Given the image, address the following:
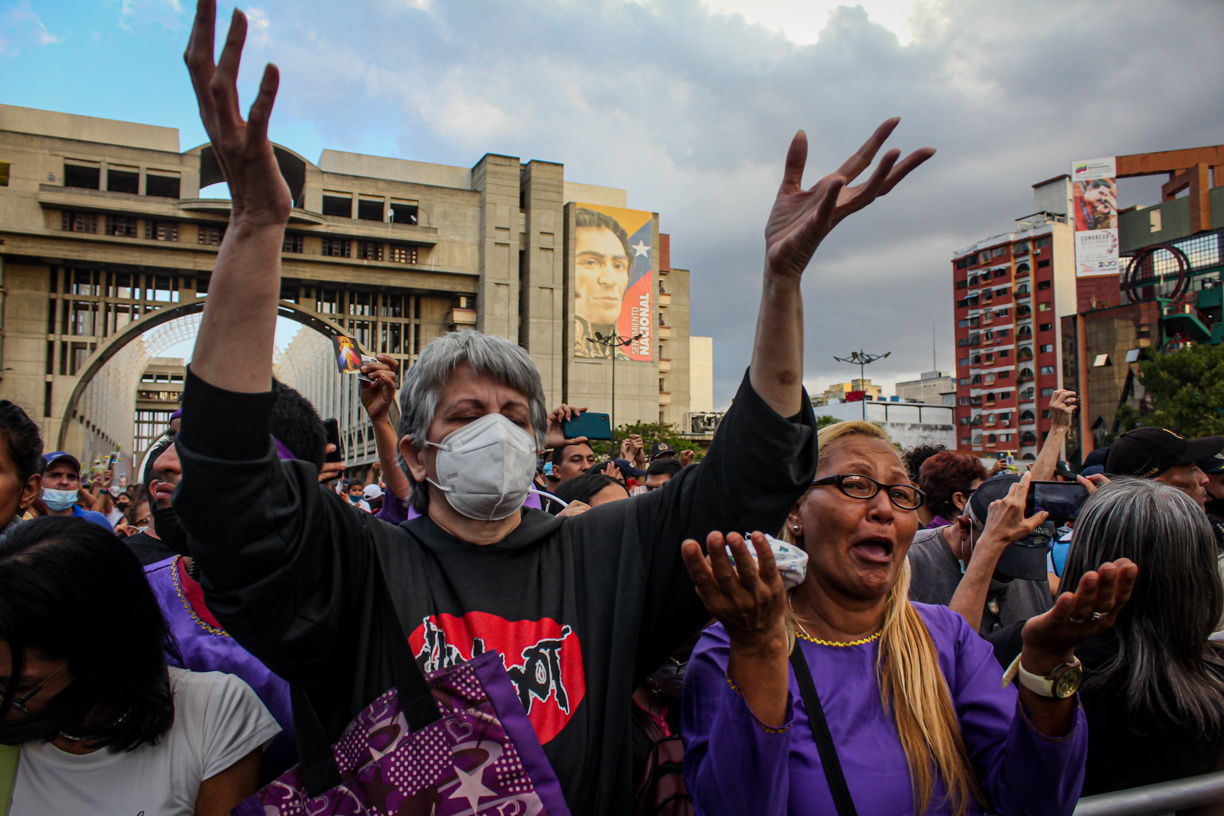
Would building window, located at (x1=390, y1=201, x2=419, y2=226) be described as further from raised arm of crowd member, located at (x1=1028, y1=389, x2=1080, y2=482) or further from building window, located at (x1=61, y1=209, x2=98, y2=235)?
raised arm of crowd member, located at (x1=1028, y1=389, x2=1080, y2=482)

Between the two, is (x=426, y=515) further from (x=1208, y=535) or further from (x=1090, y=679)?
(x=1208, y=535)

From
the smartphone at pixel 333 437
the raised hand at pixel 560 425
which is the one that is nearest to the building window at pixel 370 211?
the raised hand at pixel 560 425

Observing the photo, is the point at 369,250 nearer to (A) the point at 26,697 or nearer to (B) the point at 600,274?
(B) the point at 600,274

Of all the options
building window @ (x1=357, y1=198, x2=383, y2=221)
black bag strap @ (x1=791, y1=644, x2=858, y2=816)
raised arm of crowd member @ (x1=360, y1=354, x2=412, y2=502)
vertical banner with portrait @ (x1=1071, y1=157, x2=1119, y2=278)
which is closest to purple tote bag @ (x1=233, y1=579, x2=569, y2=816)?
black bag strap @ (x1=791, y1=644, x2=858, y2=816)

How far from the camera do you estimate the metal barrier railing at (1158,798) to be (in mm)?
2020

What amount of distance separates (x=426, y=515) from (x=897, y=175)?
1.39 meters

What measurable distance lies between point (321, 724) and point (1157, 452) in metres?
4.60

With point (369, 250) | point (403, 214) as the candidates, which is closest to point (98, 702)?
point (369, 250)

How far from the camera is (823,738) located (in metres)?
2.08

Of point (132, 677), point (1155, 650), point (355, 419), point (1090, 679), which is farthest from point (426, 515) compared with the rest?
point (355, 419)

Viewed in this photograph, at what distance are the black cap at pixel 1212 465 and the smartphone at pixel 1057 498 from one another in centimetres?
217

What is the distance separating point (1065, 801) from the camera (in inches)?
76.3

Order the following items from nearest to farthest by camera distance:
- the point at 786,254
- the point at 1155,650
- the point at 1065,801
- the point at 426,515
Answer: the point at 786,254, the point at 1065,801, the point at 426,515, the point at 1155,650

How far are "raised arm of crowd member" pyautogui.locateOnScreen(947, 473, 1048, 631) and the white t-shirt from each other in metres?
2.38
